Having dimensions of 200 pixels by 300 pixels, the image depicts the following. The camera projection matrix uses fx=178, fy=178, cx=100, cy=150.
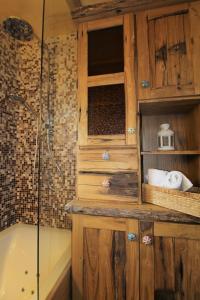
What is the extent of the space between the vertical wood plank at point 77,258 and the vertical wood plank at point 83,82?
0.48 meters

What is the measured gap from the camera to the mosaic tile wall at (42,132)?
145cm

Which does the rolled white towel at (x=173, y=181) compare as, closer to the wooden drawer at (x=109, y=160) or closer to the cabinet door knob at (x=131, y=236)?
the wooden drawer at (x=109, y=160)

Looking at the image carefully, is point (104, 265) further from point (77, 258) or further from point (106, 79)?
point (106, 79)

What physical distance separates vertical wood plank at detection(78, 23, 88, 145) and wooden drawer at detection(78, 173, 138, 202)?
0.23 metres

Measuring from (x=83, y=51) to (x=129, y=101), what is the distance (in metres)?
0.45

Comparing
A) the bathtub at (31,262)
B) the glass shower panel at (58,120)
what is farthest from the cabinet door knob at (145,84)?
the bathtub at (31,262)

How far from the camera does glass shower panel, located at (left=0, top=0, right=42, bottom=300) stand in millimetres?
1333

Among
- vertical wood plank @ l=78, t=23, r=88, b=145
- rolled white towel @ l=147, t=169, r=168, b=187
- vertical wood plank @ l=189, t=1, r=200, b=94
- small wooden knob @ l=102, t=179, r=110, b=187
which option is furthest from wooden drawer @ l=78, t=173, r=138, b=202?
vertical wood plank @ l=189, t=1, r=200, b=94

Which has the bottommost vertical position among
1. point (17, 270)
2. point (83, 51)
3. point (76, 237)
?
point (17, 270)

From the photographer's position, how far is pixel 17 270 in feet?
4.32

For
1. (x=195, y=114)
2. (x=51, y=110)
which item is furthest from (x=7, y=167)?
(x=195, y=114)

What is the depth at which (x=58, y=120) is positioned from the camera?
1.49m

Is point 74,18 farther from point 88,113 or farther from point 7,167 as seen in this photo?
point 7,167

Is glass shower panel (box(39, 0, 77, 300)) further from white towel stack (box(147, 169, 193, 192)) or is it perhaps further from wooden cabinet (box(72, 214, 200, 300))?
white towel stack (box(147, 169, 193, 192))
